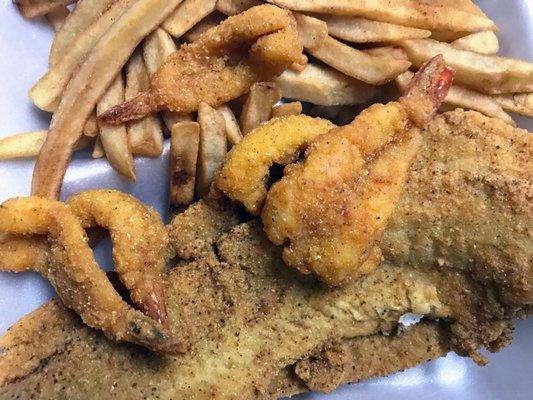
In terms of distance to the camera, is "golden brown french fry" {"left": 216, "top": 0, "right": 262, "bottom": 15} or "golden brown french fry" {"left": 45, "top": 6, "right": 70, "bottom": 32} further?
"golden brown french fry" {"left": 45, "top": 6, "right": 70, "bottom": 32}

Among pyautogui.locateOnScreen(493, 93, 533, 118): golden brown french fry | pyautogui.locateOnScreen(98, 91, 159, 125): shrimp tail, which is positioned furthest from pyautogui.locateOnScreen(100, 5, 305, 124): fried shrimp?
pyautogui.locateOnScreen(493, 93, 533, 118): golden brown french fry

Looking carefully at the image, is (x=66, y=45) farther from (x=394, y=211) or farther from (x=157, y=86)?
(x=394, y=211)

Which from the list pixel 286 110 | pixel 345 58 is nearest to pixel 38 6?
pixel 286 110

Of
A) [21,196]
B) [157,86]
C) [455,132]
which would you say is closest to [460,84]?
[455,132]

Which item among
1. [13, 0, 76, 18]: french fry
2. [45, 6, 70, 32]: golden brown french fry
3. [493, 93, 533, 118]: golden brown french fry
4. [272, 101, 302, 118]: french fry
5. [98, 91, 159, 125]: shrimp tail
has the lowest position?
[493, 93, 533, 118]: golden brown french fry

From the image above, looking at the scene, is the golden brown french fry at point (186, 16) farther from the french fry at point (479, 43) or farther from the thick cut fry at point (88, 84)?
the french fry at point (479, 43)

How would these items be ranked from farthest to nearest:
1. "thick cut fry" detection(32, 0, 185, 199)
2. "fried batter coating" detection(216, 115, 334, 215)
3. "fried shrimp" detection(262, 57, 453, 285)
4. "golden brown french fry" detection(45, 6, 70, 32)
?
"golden brown french fry" detection(45, 6, 70, 32)
"thick cut fry" detection(32, 0, 185, 199)
"fried batter coating" detection(216, 115, 334, 215)
"fried shrimp" detection(262, 57, 453, 285)

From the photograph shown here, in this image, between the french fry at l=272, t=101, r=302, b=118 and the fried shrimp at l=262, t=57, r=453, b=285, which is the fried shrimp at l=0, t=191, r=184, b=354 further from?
the french fry at l=272, t=101, r=302, b=118
